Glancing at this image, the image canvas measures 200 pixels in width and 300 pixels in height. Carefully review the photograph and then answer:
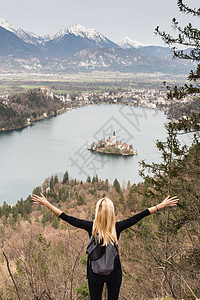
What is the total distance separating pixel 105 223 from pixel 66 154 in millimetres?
28486

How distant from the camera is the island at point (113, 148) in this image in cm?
3036

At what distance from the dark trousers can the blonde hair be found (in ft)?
0.44

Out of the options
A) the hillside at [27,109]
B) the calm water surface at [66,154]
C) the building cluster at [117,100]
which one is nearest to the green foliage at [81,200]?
the calm water surface at [66,154]

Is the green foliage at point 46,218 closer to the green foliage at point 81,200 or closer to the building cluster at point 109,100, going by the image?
the green foliage at point 81,200

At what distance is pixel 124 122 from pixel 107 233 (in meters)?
45.5

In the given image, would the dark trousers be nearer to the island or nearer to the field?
the island

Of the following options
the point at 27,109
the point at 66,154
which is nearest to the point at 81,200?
the point at 66,154

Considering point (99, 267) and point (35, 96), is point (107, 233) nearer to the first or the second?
point (99, 267)

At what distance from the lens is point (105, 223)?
3.58ft

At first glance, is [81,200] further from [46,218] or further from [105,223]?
[105,223]

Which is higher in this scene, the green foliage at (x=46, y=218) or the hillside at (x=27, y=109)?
the hillside at (x=27, y=109)

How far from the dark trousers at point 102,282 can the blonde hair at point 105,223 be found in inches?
5.3

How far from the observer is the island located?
30359mm

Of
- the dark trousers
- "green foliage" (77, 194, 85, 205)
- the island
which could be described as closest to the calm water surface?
the island
